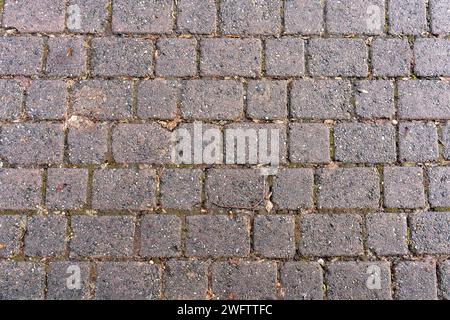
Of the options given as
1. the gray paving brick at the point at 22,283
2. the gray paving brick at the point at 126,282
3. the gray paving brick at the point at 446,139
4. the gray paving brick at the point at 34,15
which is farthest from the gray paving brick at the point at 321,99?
the gray paving brick at the point at 22,283

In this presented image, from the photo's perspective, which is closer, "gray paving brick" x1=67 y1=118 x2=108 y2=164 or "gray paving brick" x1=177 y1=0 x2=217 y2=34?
"gray paving brick" x1=67 y1=118 x2=108 y2=164

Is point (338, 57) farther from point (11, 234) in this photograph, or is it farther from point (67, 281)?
point (11, 234)

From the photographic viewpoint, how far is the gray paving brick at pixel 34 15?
112 inches

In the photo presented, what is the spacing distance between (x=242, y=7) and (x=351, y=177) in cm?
119

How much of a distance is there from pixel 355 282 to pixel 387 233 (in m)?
0.33

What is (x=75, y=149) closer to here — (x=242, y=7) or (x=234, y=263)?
(x=234, y=263)

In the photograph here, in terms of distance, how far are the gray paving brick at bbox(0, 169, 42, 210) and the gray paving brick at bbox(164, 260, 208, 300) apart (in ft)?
2.76

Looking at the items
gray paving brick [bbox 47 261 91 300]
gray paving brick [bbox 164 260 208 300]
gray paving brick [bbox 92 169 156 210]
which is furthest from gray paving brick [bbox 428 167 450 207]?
gray paving brick [bbox 47 261 91 300]

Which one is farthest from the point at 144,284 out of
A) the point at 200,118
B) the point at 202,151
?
the point at 200,118

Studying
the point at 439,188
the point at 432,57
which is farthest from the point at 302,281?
the point at 432,57

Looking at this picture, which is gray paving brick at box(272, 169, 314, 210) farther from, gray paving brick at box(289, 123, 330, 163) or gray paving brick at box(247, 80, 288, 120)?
gray paving brick at box(247, 80, 288, 120)

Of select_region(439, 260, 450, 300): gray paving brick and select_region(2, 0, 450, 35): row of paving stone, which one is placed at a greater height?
select_region(2, 0, 450, 35): row of paving stone

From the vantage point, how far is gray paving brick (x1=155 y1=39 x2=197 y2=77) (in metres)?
2.82

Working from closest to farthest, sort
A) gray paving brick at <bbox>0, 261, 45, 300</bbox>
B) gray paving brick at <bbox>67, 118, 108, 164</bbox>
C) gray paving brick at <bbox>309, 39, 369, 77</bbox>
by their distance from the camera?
gray paving brick at <bbox>0, 261, 45, 300</bbox> < gray paving brick at <bbox>67, 118, 108, 164</bbox> < gray paving brick at <bbox>309, 39, 369, 77</bbox>
